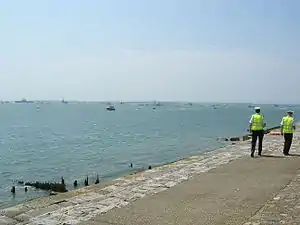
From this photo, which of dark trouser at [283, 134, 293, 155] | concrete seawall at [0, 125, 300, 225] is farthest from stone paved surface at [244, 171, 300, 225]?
dark trouser at [283, 134, 293, 155]

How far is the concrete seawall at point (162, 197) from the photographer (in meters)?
7.38

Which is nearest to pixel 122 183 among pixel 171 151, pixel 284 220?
pixel 284 220

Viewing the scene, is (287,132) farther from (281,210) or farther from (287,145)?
(281,210)

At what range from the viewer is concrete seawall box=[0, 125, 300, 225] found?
24.2 feet

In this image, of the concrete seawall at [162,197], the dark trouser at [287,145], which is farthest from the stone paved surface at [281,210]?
the dark trouser at [287,145]

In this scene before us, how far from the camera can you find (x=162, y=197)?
9.02 metres

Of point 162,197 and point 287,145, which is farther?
point 287,145

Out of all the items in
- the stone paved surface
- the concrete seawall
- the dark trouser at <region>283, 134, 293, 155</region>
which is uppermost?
the dark trouser at <region>283, 134, 293, 155</region>

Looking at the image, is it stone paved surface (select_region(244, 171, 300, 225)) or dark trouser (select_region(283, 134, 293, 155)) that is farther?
dark trouser (select_region(283, 134, 293, 155))

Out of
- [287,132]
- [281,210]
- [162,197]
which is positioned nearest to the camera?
[281,210]

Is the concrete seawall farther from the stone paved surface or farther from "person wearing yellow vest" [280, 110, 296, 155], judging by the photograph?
"person wearing yellow vest" [280, 110, 296, 155]

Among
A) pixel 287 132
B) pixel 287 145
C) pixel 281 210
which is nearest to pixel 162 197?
pixel 281 210

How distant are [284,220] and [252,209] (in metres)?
1.02

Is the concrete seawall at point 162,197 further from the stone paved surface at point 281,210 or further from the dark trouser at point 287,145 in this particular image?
the dark trouser at point 287,145
